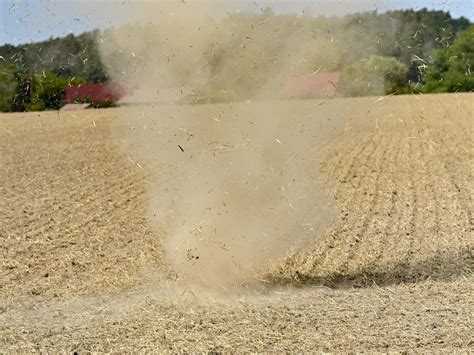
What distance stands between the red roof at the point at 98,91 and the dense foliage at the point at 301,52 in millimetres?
138

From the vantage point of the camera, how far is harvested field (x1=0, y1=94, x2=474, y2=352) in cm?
677

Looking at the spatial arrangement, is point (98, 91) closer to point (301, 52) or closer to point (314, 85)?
point (301, 52)

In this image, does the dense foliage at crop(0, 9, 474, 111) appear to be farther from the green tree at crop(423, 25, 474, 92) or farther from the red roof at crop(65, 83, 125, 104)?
the green tree at crop(423, 25, 474, 92)

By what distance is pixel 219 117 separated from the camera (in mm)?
9445

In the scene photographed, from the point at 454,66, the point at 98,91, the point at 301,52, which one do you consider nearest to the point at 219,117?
the point at 301,52

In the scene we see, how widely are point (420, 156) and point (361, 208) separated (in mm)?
8682

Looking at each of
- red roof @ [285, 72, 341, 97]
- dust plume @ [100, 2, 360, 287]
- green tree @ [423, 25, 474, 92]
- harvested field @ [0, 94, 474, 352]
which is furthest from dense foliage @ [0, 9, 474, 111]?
green tree @ [423, 25, 474, 92]

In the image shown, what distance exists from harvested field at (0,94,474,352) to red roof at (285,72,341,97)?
10.1 inches

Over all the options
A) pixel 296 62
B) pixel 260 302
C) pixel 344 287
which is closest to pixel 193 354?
pixel 260 302

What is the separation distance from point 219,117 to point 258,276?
2310mm

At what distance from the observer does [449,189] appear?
16.5 m

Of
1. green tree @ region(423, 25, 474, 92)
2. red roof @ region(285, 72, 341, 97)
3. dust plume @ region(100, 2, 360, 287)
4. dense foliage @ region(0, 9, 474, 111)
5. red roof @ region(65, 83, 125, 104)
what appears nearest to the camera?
dust plume @ region(100, 2, 360, 287)

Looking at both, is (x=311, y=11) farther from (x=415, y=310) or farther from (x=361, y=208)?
(x=361, y=208)

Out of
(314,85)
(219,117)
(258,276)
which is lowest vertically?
(258,276)
